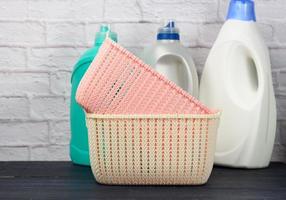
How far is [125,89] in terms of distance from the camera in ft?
3.28

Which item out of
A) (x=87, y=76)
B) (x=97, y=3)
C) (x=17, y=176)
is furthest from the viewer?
(x=97, y=3)

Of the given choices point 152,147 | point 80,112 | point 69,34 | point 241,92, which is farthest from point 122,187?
point 69,34

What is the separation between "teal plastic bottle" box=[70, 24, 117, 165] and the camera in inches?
48.3

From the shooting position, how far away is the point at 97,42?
4.05 ft

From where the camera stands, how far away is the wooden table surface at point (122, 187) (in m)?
0.98

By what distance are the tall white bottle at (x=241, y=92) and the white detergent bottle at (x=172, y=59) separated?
0.13 ft

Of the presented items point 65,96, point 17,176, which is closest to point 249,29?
point 65,96

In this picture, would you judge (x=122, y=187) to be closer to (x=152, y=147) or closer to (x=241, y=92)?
(x=152, y=147)

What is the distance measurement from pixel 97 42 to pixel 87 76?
0.25 meters

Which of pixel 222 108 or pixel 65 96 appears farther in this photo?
pixel 65 96

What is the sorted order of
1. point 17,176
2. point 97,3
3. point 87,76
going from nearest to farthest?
1. point 87,76
2. point 17,176
3. point 97,3

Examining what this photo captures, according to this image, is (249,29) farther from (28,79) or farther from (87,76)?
(28,79)

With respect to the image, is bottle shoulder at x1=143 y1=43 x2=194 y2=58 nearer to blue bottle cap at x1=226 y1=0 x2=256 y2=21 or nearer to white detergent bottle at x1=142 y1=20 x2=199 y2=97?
white detergent bottle at x1=142 y1=20 x2=199 y2=97

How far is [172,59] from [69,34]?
0.92 feet
